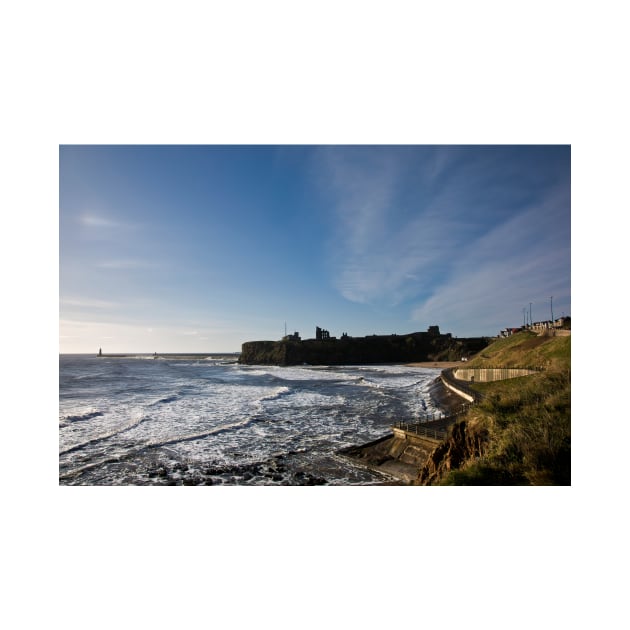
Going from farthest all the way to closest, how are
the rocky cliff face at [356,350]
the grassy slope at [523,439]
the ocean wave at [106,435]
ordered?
the rocky cliff face at [356,350] → the ocean wave at [106,435] → the grassy slope at [523,439]

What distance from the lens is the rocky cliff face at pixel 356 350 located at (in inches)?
3890

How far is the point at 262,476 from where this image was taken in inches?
370

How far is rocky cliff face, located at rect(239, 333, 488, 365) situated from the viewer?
98812 mm

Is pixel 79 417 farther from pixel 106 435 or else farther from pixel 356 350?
pixel 356 350

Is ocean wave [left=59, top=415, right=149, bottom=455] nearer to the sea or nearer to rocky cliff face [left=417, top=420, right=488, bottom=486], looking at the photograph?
the sea

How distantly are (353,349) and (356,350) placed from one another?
3.22ft

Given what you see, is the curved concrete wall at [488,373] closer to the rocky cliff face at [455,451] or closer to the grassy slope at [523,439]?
the grassy slope at [523,439]

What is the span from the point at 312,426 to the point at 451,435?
30.2ft

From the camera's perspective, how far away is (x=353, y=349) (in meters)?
103

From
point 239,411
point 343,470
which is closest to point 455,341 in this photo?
point 239,411

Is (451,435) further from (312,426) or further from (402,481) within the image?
(312,426)

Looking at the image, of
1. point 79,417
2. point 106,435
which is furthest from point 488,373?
point 79,417

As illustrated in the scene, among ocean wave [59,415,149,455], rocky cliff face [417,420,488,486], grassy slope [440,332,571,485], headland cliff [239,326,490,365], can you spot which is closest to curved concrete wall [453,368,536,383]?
grassy slope [440,332,571,485]

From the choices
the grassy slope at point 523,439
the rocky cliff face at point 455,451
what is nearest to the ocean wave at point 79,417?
the rocky cliff face at point 455,451
